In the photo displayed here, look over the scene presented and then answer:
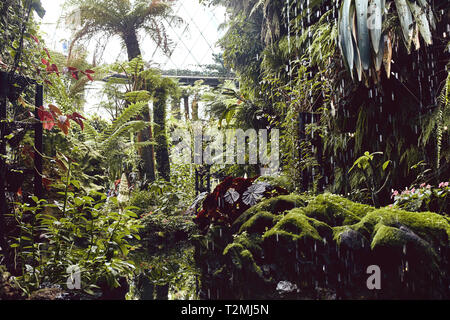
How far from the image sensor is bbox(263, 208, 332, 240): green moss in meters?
1.72

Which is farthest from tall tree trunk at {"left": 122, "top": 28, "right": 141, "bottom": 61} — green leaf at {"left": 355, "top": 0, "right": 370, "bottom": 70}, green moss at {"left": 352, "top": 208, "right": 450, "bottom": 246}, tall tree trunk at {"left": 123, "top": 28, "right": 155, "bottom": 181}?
green moss at {"left": 352, "top": 208, "right": 450, "bottom": 246}

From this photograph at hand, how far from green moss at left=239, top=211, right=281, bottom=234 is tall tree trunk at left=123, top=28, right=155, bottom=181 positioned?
13.5ft

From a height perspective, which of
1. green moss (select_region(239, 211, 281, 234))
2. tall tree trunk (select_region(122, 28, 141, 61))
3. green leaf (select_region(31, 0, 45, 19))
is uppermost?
tall tree trunk (select_region(122, 28, 141, 61))

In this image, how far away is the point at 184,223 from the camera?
351 centimetres

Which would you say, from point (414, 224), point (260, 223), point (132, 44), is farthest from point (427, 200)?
point (132, 44)

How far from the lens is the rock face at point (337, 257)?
4.71 feet

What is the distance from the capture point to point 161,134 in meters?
6.14

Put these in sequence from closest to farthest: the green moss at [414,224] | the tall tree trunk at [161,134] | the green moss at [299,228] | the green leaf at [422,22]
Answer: the green moss at [414,224] → the green moss at [299,228] → the green leaf at [422,22] → the tall tree trunk at [161,134]

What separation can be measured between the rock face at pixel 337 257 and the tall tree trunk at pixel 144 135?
4.18 metres

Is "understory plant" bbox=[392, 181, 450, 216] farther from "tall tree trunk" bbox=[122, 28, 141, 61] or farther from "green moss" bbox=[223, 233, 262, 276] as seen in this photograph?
"tall tree trunk" bbox=[122, 28, 141, 61]

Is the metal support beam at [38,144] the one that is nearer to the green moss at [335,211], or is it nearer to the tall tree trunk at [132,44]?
the green moss at [335,211]

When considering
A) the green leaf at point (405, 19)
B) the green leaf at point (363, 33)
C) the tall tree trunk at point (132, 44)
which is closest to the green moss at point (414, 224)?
the green leaf at point (363, 33)
